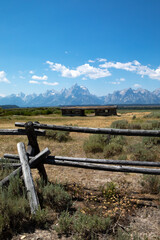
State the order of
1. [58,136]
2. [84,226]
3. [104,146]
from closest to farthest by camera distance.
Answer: [84,226] → [104,146] → [58,136]

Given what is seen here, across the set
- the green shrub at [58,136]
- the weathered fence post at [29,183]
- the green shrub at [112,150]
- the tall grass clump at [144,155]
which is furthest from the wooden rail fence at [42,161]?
the green shrub at [58,136]

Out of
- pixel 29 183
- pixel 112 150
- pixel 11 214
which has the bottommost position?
pixel 112 150

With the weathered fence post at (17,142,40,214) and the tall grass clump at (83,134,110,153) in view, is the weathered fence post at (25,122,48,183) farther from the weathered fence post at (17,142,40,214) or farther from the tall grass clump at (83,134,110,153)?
the tall grass clump at (83,134,110,153)

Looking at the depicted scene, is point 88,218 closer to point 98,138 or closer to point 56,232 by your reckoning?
point 56,232

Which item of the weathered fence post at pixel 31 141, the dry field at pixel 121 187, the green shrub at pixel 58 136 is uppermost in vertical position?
the weathered fence post at pixel 31 141

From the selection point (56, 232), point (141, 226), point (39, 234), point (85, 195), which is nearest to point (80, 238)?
point (56, 232)

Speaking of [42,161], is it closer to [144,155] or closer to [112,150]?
[112,150]

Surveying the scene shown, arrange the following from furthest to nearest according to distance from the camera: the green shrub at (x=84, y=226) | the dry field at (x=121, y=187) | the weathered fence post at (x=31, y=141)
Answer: the weathered fence post at (x=31, y=141)
the dry field at (x=121, y=187)
the green shrub at (x=84, y=226)

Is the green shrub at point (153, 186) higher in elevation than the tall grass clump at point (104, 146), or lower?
lower

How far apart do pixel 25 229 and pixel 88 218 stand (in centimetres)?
102

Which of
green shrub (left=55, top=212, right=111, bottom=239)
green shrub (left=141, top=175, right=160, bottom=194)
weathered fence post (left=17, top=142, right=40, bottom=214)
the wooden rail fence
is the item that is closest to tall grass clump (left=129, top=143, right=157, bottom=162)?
green shrub (left=141, top=175, right=160, bottom=194)

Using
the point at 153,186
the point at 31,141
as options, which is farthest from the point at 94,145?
the point at 31,141

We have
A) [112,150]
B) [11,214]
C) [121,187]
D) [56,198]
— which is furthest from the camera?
[112,150]

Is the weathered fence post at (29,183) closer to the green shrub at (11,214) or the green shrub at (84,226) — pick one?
the green shrub at (11,214)
